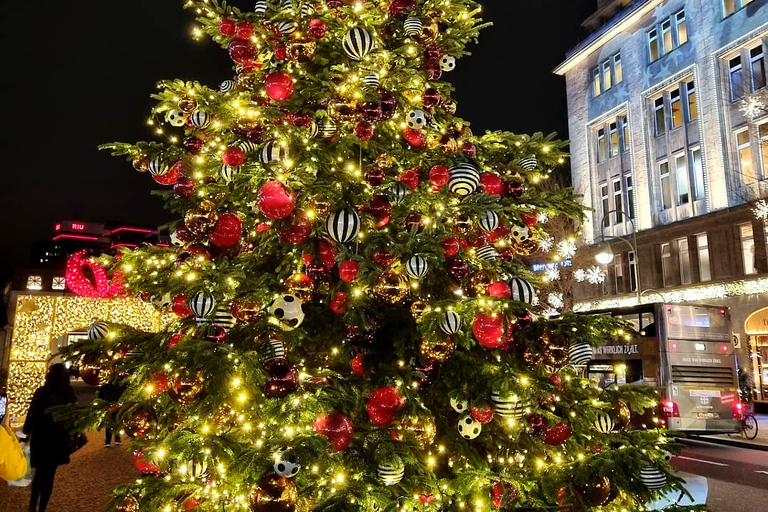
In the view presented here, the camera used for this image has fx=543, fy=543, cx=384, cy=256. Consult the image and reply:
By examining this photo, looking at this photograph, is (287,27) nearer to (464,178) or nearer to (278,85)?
(278,85)

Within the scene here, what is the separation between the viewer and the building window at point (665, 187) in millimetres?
26884

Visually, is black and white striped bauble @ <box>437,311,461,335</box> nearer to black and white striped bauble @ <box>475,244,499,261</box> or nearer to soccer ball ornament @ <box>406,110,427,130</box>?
black and white striped bauble @ <box>475,244,499,261</box>

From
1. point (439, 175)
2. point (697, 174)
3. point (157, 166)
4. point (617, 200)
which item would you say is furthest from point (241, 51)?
point (617, 200)

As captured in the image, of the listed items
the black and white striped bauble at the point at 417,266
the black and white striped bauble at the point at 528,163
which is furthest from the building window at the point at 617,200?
the black and white striped bauble at the point at 417,266

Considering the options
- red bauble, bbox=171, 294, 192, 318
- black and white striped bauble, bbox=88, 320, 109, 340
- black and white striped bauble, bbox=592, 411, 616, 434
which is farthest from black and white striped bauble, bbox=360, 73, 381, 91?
black and white striped bauble, bbox=592, 411, 616, 434

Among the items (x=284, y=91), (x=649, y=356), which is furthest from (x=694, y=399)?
(x=284, y=91)

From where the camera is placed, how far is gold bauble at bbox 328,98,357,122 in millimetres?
4215

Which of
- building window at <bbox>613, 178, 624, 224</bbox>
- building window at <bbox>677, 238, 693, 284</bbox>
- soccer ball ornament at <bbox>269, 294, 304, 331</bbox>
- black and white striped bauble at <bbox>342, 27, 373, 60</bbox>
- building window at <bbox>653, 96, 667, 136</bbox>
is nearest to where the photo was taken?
soccer ball ornament at <bbox>269, 294, 304, 331</bbox>

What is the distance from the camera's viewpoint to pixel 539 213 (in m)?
4.68

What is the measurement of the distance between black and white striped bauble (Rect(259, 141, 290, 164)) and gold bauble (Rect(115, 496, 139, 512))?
253 centimetres

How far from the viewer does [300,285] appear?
3.95m

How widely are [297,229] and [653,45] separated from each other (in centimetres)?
3043

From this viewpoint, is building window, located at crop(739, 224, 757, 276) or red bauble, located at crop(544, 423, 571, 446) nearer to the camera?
red bauble, located at crop(544, 423, 571, 446)

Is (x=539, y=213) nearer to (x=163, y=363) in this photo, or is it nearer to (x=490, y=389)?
(x=490, y=389)
